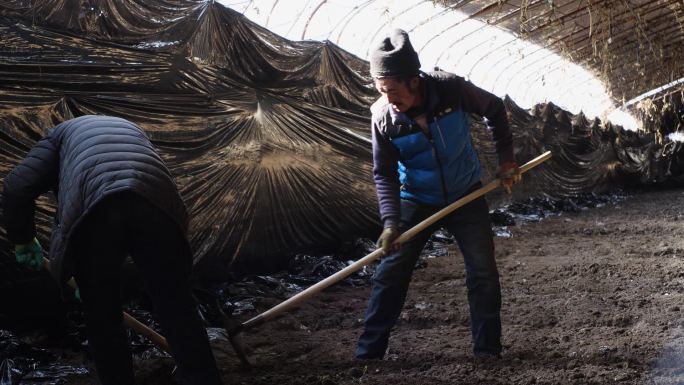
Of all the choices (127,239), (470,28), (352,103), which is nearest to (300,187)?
(352,103)

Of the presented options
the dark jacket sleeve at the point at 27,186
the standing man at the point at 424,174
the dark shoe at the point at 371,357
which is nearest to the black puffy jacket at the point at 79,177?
the dark jacket sleeve at the point at 27,186

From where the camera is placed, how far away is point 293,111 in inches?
243

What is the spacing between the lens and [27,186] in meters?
2.29

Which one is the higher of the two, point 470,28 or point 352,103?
point 470,28

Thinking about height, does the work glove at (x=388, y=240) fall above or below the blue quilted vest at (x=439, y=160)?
below

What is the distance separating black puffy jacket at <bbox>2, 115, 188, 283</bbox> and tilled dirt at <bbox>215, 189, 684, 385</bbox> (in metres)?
1.21

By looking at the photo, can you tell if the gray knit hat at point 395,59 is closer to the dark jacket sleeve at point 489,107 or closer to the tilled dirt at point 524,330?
the dark jacket sleeve at point 489,107

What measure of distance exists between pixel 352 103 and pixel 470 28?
6142mm

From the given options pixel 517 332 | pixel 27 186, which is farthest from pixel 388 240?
pixel 27 186

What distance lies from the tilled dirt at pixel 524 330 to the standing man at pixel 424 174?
22cm

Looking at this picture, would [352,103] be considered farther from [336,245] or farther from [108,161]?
[108,161]

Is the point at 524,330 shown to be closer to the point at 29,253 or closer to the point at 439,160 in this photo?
the point at 439,160

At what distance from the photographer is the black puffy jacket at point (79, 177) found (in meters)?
2.23

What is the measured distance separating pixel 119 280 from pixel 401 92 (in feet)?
5.06
